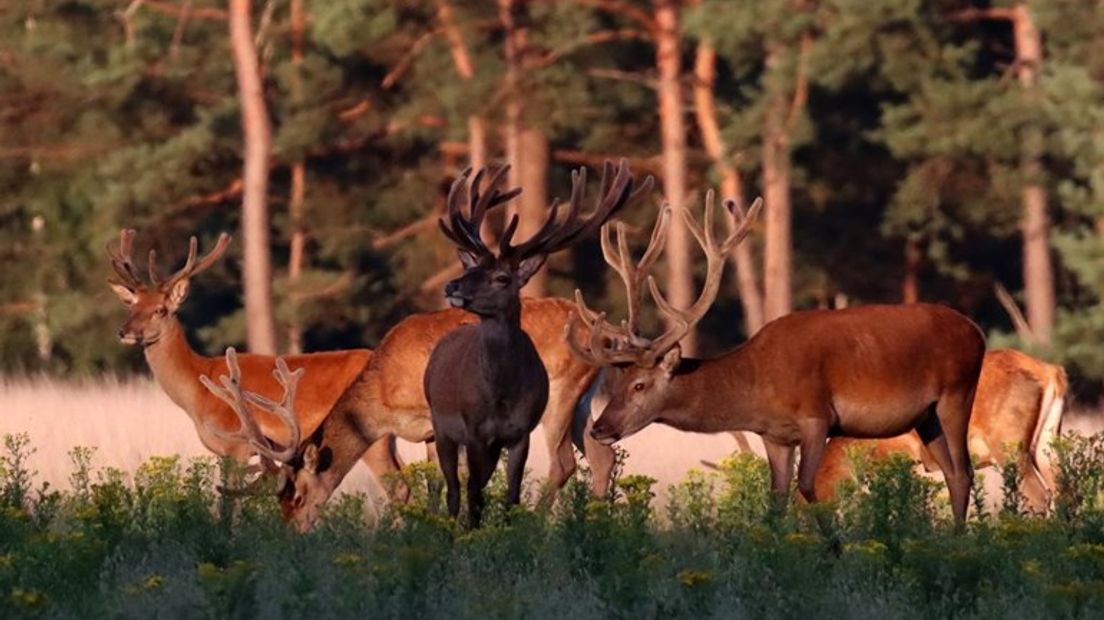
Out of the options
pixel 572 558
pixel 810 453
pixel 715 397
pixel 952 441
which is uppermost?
pixel 715 397

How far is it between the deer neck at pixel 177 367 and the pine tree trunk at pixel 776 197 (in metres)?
18.3

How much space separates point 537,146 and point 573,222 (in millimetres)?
23142

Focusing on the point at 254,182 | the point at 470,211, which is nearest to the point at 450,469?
the point at 470,211

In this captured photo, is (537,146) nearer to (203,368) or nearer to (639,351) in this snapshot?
(203,368)

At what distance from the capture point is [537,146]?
35031 mm

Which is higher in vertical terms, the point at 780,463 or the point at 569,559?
the point at 569,559

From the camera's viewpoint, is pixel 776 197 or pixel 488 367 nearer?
pixel 488 367

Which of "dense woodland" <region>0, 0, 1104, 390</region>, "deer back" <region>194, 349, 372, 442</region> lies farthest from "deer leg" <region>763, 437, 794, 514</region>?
"dense woodland" <region>0, 0, 1104, 390</region>

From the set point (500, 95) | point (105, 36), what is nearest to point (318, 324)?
point (105, 36)

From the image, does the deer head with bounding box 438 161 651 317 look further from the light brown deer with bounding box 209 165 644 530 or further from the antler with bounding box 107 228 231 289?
the antler with bounding box 107 228 231 289

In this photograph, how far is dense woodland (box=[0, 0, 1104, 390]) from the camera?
1270 inches

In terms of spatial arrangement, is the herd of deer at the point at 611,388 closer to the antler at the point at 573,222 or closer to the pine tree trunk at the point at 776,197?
the antler at the point at 573,222

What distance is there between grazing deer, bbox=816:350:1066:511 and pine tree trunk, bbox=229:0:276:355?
1762 centimetres

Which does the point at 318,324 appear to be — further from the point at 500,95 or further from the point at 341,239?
the point at 500,95
